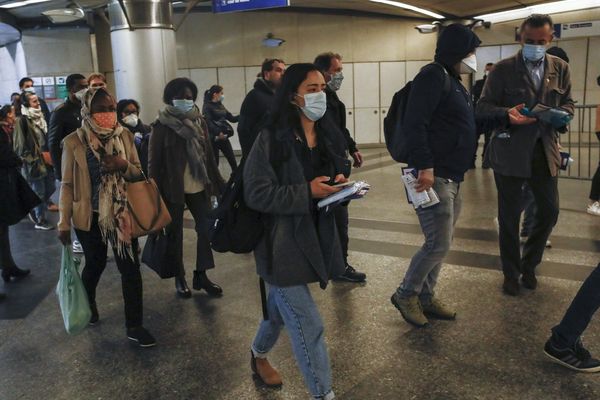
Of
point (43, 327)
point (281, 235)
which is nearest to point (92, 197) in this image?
point (43, 327)

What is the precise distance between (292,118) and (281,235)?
1.75 ft

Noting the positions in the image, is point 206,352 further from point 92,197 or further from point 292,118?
point 292,118

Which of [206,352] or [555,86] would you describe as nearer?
[206,352]

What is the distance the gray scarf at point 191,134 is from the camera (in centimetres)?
419

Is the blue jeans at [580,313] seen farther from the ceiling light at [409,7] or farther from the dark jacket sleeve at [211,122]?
the ceiling light at [409,7]

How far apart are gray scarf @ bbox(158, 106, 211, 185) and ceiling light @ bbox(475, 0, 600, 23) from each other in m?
12.0

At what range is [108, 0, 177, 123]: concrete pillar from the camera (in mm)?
7852

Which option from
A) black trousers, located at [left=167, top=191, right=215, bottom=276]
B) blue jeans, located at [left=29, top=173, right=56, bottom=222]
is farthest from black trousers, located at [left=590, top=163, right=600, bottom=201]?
blue jeans, located at [left=29, top=173, right=56, bottom=222]

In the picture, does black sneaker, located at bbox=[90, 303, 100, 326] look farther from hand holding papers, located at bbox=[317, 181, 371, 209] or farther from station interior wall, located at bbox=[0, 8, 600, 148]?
station interior wall, located at bbox=[0, 8, 600, 148]

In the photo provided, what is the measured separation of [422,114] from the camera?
126 inches

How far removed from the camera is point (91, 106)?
3432 mm

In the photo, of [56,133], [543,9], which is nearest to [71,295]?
[56,133]

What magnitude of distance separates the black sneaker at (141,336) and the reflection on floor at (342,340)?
60 mm

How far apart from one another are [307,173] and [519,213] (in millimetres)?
2241
